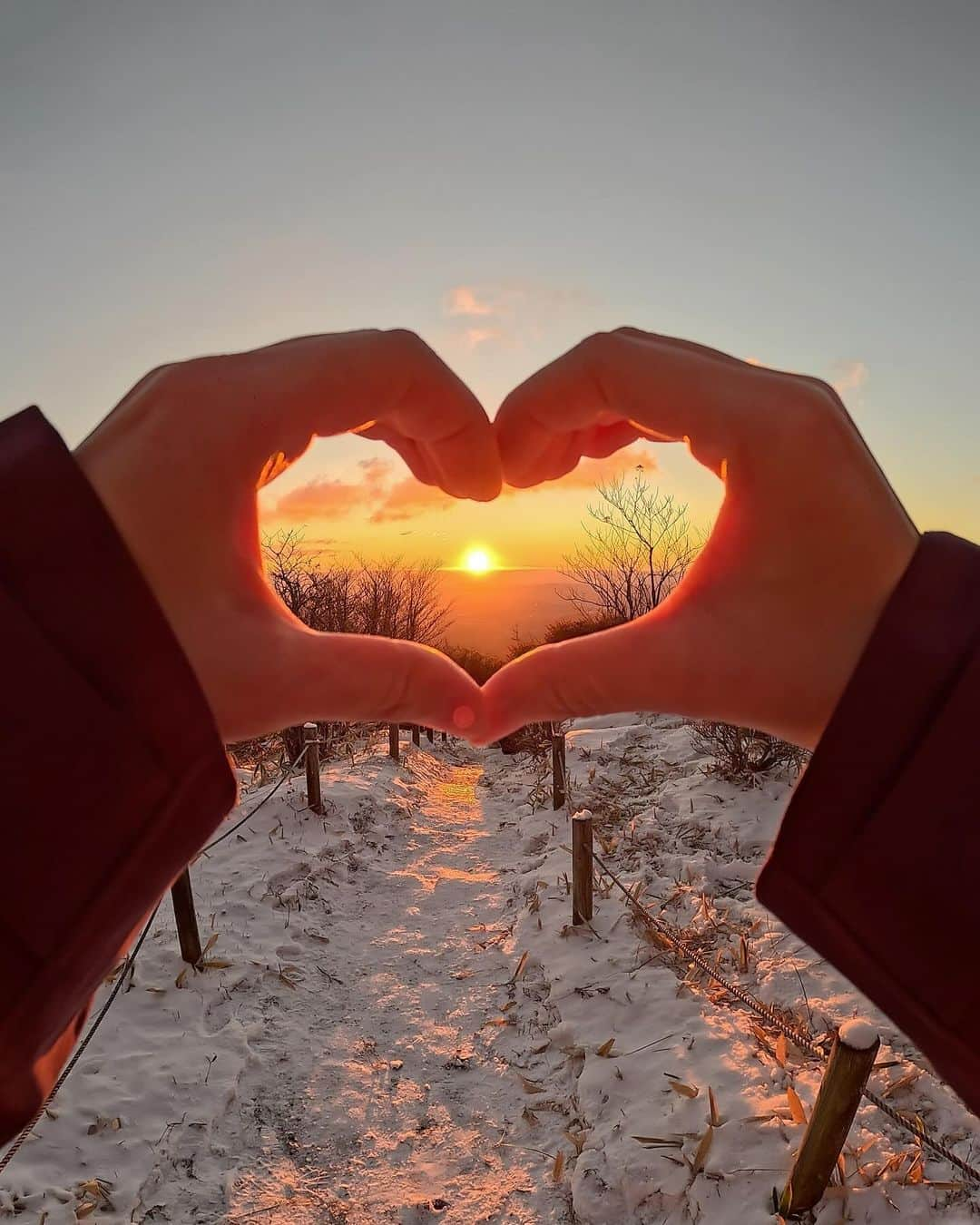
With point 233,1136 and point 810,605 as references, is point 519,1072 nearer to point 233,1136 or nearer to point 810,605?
Result: point 233,1136

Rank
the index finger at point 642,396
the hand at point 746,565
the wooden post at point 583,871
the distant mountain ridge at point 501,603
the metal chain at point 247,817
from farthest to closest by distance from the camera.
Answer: the distant mountain ridge at point 501,603, the metal chain at point 247,817, the wooden post at point 583,871, the index finger at point 642,396, the hand at point 746,565

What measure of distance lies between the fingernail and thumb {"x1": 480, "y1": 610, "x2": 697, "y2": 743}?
0.09 feet

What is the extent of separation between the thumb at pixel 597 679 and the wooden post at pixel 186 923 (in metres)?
4.59

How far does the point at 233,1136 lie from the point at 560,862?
3973 mm

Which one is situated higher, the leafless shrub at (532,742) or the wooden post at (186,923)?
the wooden post at (186,923)

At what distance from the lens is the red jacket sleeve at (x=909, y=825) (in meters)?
0.83

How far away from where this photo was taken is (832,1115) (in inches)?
106

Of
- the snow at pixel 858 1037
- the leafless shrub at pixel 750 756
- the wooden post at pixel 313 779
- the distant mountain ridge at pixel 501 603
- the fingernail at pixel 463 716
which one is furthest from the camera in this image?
the distant mountain ridge at pixel 501 603

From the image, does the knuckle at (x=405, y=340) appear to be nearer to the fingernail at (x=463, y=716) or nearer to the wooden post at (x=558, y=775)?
the fingernail at (x=463, y=716)

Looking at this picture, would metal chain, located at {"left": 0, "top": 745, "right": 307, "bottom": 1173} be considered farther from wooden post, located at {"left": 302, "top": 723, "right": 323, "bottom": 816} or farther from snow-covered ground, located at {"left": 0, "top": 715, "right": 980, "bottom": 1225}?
wooden post, located at {"left": 302, "top": 723, "right": 323, "bottom": 816}

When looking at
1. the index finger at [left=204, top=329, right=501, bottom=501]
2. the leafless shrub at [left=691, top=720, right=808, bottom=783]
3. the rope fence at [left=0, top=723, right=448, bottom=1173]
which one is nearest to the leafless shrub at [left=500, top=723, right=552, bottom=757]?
the leafless shrub at [left=691, top=720, right=808, bottom=783]

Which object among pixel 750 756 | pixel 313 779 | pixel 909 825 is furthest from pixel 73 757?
pixel 750 756

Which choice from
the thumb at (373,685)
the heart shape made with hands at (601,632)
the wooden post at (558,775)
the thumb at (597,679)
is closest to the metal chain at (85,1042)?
the thumb at (373,685)

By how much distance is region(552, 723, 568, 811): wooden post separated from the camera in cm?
941
